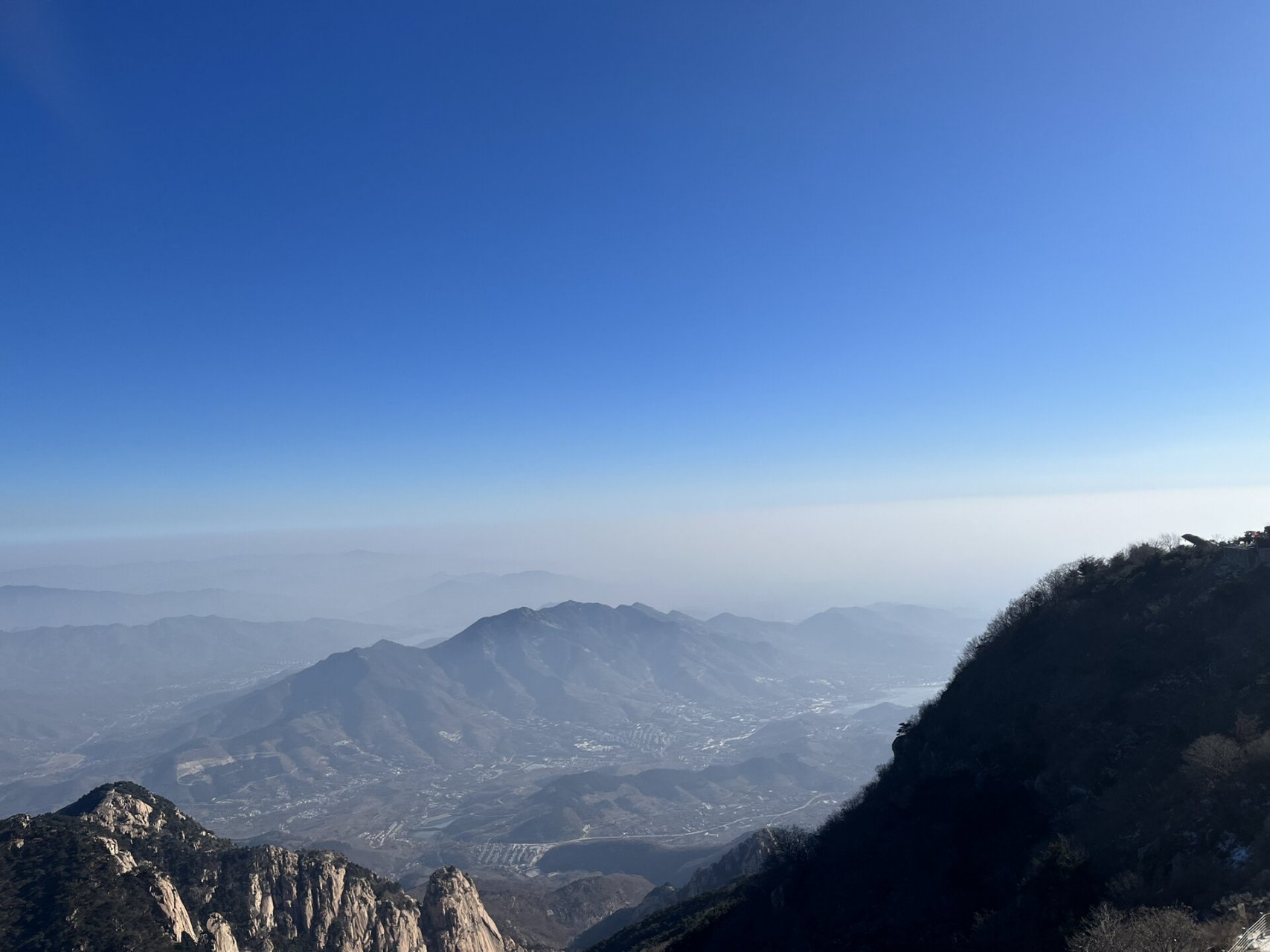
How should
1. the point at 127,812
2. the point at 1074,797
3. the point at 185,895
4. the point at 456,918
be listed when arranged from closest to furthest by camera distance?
the point at 1074,797
the point at 185,895
the point at 127,812
the point at 456,918

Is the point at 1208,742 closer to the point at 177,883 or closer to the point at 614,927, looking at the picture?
the point at 177,883

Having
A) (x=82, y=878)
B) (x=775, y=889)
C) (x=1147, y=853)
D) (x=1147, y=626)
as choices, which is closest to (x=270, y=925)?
(x=82, y=878)

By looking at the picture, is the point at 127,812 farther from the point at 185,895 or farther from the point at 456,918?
the point at 456,918

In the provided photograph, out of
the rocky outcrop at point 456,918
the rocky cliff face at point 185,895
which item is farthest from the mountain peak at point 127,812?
the rocky outcrop at point 456,918

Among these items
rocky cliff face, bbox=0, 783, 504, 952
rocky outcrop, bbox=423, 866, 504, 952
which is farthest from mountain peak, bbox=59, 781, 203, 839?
rocky outcrop, bbox=423, 866, 504, 952

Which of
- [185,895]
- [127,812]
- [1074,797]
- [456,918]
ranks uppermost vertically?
[1074,797]

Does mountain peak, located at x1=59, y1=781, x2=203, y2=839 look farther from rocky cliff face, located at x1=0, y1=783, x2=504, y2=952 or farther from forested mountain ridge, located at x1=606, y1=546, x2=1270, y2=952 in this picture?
forested mountain ridge, located at x1=606, y1=546, x2=1270, y2=952

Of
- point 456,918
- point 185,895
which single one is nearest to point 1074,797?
point 456,918
